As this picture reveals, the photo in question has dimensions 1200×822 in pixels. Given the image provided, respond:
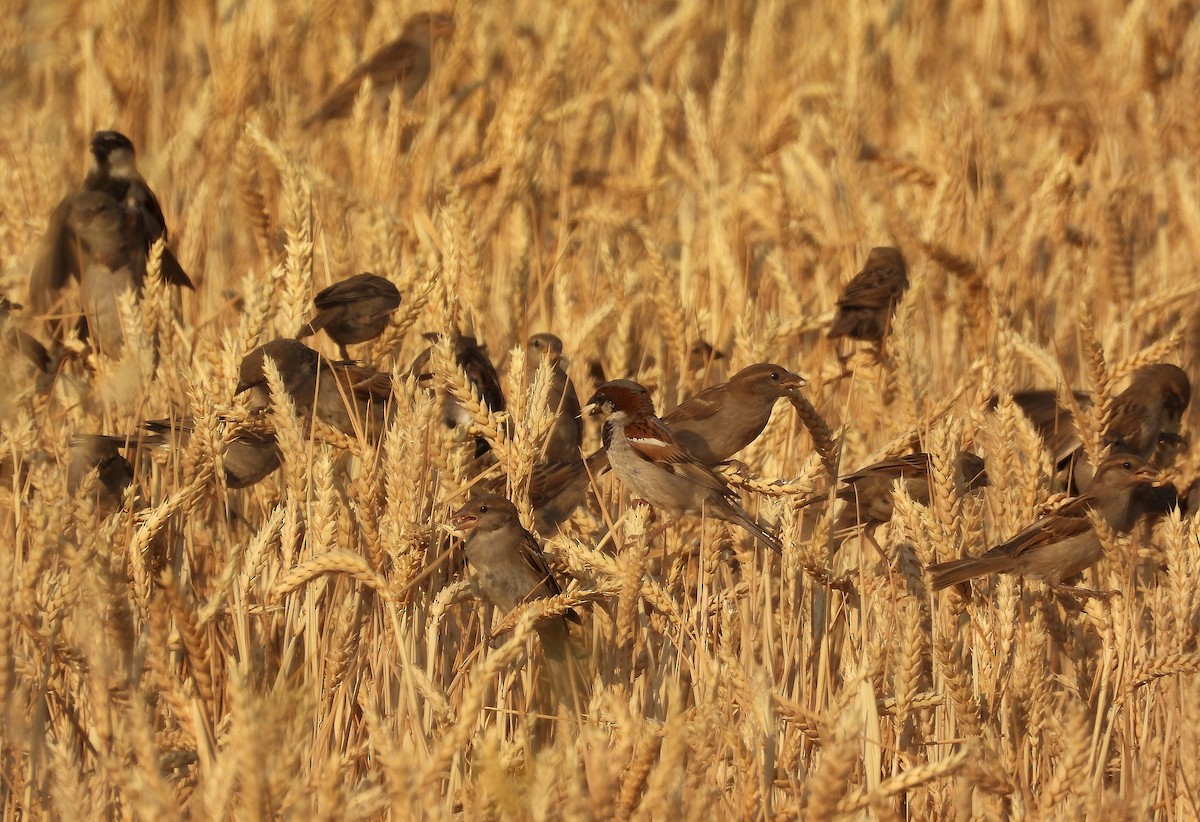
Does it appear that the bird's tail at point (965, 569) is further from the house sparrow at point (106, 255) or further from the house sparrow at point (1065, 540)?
the house sparrow at point (106, 255)

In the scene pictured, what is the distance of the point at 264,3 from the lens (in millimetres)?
8445

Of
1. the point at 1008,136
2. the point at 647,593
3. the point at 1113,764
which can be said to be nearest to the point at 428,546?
the point at 647,593

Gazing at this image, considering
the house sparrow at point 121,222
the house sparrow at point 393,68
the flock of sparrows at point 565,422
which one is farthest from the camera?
the house sparrow at point 393,68

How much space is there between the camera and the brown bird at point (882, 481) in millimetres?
4832

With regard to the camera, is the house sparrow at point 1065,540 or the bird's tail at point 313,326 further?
the bird's tail at point 313,326

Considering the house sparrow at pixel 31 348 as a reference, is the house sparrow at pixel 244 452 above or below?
below

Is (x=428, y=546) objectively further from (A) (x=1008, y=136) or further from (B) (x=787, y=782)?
(A) (x=1008, y=136)

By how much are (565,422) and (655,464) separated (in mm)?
1256

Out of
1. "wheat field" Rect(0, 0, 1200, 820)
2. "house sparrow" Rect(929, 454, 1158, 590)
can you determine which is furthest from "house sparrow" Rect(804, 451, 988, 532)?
"house sparrow" Rect(929, 454, 1158, 590)

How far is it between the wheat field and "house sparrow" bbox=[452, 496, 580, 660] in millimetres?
122

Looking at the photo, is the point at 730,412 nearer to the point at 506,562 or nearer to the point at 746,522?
the point at 746,522

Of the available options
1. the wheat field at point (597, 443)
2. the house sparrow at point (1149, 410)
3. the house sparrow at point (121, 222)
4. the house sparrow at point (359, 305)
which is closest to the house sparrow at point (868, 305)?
the wheat field at point (597, 443)

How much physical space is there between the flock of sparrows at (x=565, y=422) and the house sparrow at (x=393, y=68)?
2.00 metres

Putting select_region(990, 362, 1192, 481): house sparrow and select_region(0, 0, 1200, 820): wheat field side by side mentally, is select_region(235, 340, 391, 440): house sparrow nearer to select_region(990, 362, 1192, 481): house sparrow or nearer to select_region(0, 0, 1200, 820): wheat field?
select_region(0, 0, 1200, 820): wheat field
